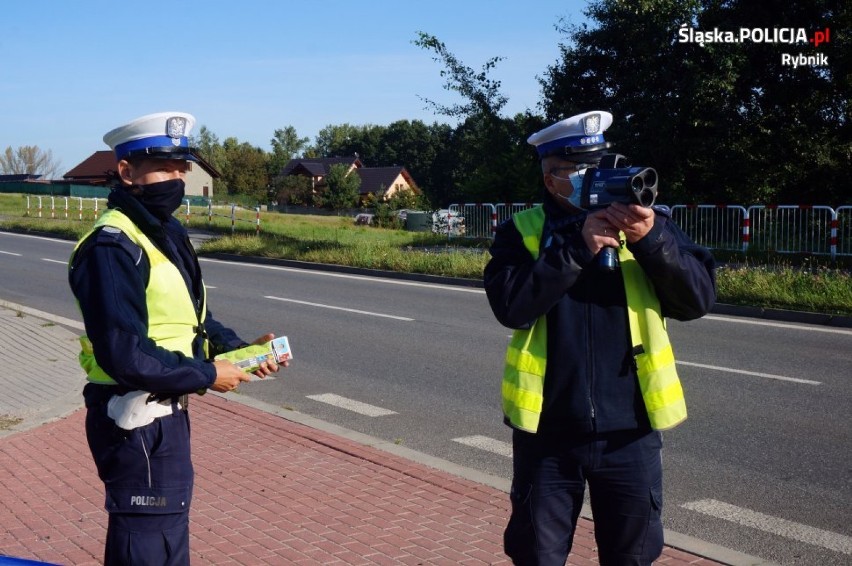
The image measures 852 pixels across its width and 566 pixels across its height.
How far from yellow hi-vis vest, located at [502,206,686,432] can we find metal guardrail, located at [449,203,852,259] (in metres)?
18.2

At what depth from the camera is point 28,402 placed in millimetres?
7621

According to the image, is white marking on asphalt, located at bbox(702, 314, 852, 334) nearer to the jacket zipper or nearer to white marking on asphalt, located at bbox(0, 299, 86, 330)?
white marking on asphalt, located at bbox(0, 299, 86, 330)

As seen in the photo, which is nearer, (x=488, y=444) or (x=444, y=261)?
(x=488, y=444)

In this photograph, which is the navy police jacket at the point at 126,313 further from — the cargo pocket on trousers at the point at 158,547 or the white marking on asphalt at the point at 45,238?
the white marking on asphalt at the point at 45,238

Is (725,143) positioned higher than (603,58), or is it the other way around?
(603,58)

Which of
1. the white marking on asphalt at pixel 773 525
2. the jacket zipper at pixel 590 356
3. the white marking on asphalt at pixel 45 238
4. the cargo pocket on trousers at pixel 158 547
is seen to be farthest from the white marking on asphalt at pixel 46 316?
the white marking on asphalt at pixel 45 238

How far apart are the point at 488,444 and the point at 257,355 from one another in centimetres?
403

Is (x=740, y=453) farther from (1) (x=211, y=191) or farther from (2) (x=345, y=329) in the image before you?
(1) (x=211, y=191)

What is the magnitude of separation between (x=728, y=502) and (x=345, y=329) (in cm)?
717

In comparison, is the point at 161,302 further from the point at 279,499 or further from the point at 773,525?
the point at 773,525

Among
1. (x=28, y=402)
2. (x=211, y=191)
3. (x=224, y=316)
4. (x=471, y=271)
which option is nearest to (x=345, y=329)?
(x=224, y=316)

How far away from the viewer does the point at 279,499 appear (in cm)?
536

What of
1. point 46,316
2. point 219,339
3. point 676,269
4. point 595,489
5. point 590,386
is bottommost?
point 46,316

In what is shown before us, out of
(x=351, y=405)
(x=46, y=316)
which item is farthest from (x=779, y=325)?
(x=46, y=316)
